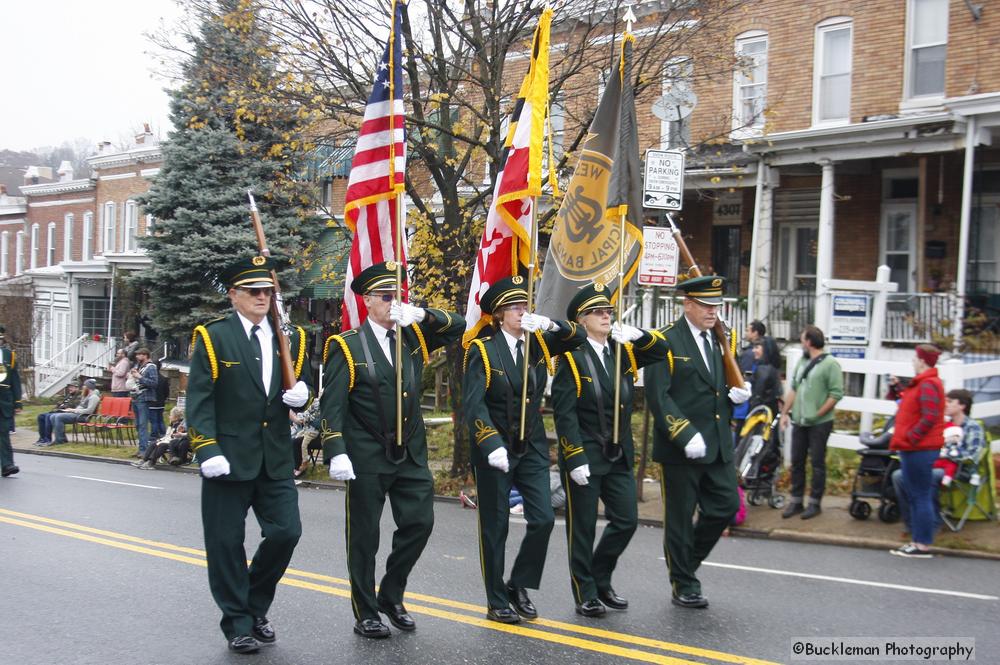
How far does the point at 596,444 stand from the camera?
666 centimetres

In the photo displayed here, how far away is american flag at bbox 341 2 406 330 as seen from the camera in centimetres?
669

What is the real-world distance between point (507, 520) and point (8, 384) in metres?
10.5

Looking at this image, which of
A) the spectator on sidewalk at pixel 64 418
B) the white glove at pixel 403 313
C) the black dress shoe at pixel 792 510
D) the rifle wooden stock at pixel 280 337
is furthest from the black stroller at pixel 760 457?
the spectator on sidewalk at pixel 64 418

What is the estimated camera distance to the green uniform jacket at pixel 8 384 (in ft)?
46.4

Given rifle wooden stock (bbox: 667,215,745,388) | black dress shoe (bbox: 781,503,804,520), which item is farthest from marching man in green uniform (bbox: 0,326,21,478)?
rifle wooden stock (bbox: 667,215,745,388)

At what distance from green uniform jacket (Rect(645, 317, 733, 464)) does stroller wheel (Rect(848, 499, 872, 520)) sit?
383 centimetres

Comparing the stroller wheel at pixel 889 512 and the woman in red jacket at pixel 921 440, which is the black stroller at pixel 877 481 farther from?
the woman in red jacket at pixel 921 440

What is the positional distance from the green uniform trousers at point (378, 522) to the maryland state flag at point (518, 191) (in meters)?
1.25

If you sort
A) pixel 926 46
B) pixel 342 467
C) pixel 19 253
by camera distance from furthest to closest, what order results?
→ pixel 19 253, pixel 926 46, pixel 342 467

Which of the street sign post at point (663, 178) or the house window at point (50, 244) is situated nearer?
the street sign post at point (663, 178)

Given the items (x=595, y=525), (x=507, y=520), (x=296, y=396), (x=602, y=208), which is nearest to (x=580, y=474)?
(x=595, y=525)

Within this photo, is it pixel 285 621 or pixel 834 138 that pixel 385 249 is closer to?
pixel 285 621

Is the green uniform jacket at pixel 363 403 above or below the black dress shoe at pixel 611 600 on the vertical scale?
above

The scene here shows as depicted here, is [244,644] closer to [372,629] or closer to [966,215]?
[372,629]
